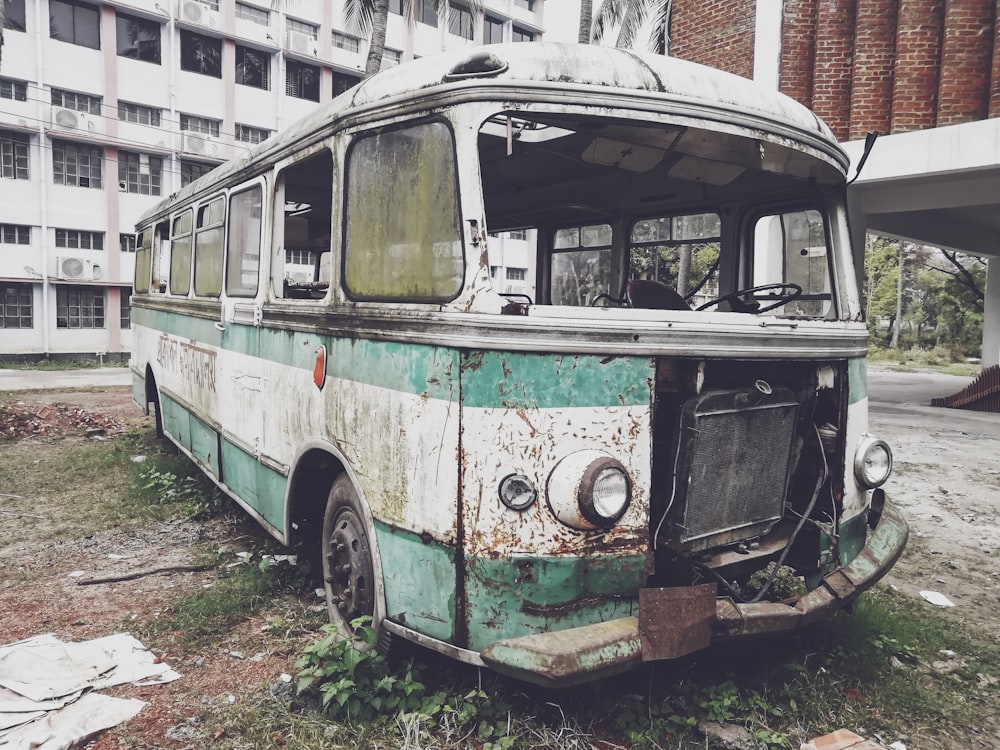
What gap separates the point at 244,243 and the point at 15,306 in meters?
21.0

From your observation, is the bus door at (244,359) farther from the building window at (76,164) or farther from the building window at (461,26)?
the building window at (461,26)

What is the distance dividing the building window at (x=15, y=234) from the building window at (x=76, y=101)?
3.66 m

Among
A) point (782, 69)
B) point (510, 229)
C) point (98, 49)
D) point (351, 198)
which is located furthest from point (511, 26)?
point (351, 198)

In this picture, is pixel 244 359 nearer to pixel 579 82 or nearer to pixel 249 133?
pixel 579 82

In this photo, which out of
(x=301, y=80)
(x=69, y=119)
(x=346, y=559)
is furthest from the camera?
(x=301, y=80)

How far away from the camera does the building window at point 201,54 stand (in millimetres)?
23438

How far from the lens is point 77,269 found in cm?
→ 2195

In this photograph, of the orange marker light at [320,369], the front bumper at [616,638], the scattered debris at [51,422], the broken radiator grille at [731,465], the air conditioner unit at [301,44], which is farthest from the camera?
the air conditioner unit at [301,44]

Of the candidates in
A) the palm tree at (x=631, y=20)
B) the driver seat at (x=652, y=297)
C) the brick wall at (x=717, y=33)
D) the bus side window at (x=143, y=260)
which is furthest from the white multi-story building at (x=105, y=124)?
the driver seat at (x=652, y=297)

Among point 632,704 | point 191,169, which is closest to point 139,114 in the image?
point 191,169

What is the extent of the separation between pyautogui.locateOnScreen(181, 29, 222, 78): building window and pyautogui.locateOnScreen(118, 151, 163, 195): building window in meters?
3.18

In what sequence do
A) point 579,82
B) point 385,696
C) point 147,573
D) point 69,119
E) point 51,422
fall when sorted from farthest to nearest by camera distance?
point 69,119, point 51,422, point 147,573, point 385,696, point 579,82

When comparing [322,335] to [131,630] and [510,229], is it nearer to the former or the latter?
[131,630]

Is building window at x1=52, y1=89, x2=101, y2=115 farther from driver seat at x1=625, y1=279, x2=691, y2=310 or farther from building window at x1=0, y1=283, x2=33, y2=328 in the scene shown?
driver seat at x1=625, y1=279, x2=691, y2=310
